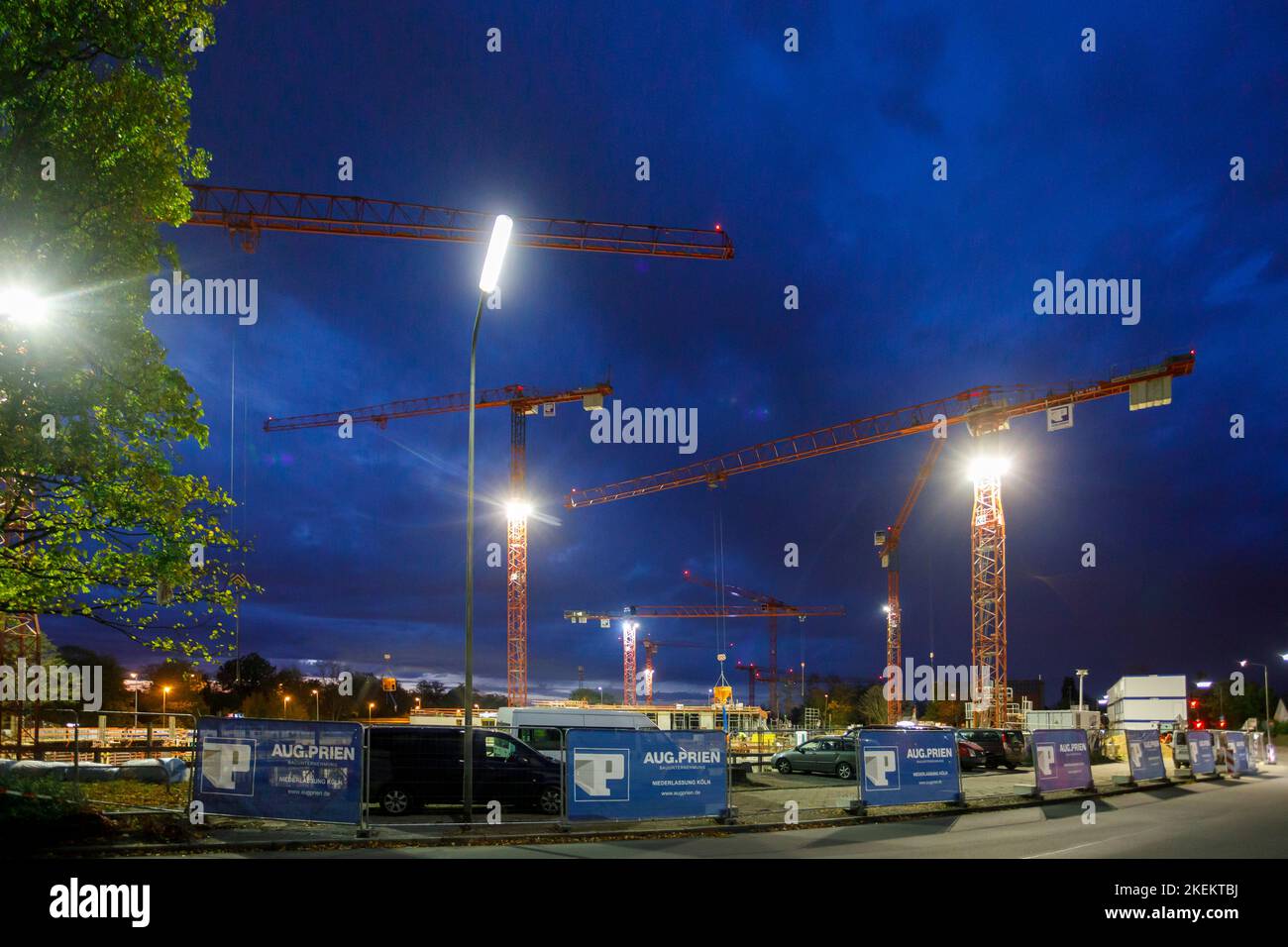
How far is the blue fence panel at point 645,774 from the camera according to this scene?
49.8 ft

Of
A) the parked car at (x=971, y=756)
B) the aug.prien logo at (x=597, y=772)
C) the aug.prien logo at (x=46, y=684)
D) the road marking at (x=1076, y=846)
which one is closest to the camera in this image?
the road marking at (x=1076, y=846)

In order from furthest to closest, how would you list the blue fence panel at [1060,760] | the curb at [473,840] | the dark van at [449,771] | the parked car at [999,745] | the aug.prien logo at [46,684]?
the parked car at [999,745], the blue fence panel at [1060,760], the aug.prien logo at [46,684], the dark van at [449,771], the curb at [473,840]

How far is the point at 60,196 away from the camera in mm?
12539

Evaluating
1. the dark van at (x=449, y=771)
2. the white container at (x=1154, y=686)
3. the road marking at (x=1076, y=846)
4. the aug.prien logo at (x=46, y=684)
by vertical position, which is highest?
the aug.prien logo at (x=46, y=684)

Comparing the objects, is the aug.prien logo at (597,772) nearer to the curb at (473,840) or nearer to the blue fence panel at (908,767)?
the curb at (473,840)

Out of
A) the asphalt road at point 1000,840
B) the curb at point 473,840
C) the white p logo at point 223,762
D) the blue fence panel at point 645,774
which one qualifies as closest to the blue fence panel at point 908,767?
the curb at point 473,840

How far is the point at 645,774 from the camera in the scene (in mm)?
15578

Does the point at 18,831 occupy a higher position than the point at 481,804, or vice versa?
the point at 18,831

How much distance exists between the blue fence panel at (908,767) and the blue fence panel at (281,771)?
391 inches

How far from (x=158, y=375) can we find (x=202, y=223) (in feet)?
179

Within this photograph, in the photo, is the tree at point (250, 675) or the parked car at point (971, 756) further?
the tree at point (250, 675)
